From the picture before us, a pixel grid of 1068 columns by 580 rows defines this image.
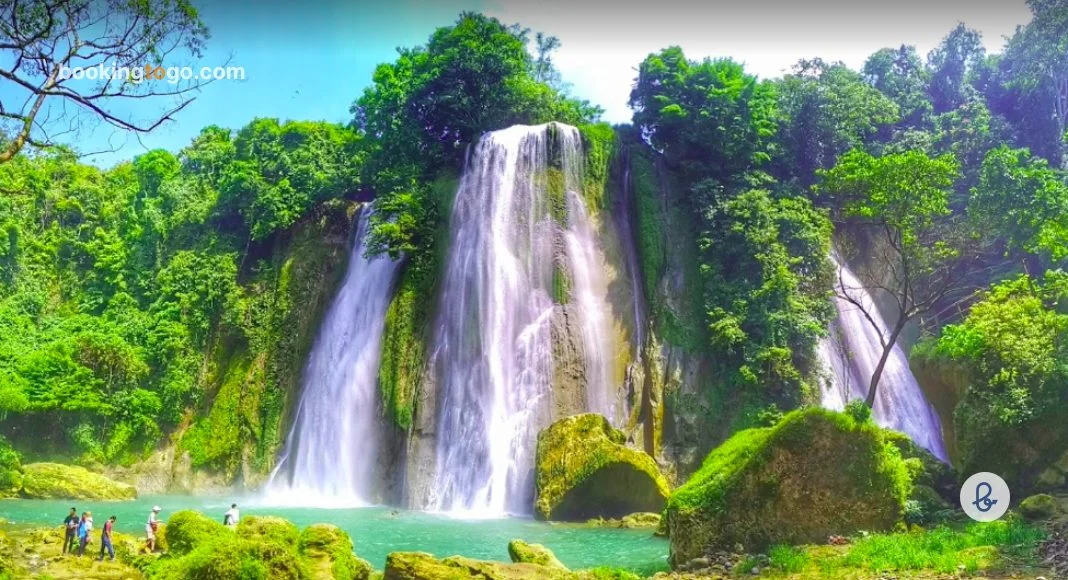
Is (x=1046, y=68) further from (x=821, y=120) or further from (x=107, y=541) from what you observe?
(x=107, y=541)

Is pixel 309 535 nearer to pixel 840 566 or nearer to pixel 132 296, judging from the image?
pixel 840 566

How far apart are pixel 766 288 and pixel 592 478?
8372 millimetres

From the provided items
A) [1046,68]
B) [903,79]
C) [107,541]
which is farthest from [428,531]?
[1046,68]

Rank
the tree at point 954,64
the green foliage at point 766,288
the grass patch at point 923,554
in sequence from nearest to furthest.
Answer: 1. the grass patch at point 923,554
2. the green foliage at point 766,288
3. the tree at point 954,64

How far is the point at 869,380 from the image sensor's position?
25.0 metres

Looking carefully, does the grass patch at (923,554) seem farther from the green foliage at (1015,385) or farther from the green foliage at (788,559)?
the green foliage at (1015,385)

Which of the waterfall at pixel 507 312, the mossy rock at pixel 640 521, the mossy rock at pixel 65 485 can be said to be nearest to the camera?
the mossy rock at pixel 640 521

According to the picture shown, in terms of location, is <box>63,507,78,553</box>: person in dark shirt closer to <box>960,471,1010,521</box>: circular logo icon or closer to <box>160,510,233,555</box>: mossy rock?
<box>160,510,233,555</box>: mossy rock

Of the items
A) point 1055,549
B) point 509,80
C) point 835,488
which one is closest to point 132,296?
point 509,80

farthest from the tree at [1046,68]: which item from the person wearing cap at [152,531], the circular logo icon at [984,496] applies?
the person wearing cap at [152,531]

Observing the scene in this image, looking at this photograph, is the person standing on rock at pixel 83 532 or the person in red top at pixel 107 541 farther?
the person standing on rock at pixel 83 532

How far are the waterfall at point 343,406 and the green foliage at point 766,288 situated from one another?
10463 mm

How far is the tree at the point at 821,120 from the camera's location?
1163 inches

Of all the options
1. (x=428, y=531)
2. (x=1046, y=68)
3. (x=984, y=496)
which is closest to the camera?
(x=984, y=496)
